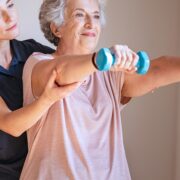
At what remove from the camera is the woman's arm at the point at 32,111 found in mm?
1038

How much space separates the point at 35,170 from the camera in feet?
4.07

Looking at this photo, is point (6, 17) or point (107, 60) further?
point (6, 17)

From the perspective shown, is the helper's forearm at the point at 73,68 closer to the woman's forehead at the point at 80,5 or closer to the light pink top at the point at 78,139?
the light pink top at the point at 78,139

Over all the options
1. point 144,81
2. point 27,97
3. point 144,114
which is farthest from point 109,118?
point 144,114

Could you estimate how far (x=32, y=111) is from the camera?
3.64 ft

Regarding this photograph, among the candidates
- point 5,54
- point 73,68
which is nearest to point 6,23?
point 5,54

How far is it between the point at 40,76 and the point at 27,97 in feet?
0.67

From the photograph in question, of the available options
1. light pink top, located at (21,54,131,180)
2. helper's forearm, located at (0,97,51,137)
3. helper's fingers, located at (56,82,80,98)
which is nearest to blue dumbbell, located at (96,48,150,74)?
helper's fingers, located at (56,82,80,98)

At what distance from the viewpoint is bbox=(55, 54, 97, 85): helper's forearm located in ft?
3.00

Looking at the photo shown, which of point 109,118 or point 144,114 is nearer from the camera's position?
point 109,118

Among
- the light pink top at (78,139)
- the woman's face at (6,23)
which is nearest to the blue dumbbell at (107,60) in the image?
the light pink top at (78,139)

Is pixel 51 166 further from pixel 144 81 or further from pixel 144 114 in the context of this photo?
pixel 144 114

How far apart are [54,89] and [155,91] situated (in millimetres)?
903

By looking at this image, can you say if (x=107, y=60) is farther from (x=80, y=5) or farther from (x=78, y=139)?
(x=80, y=5)
